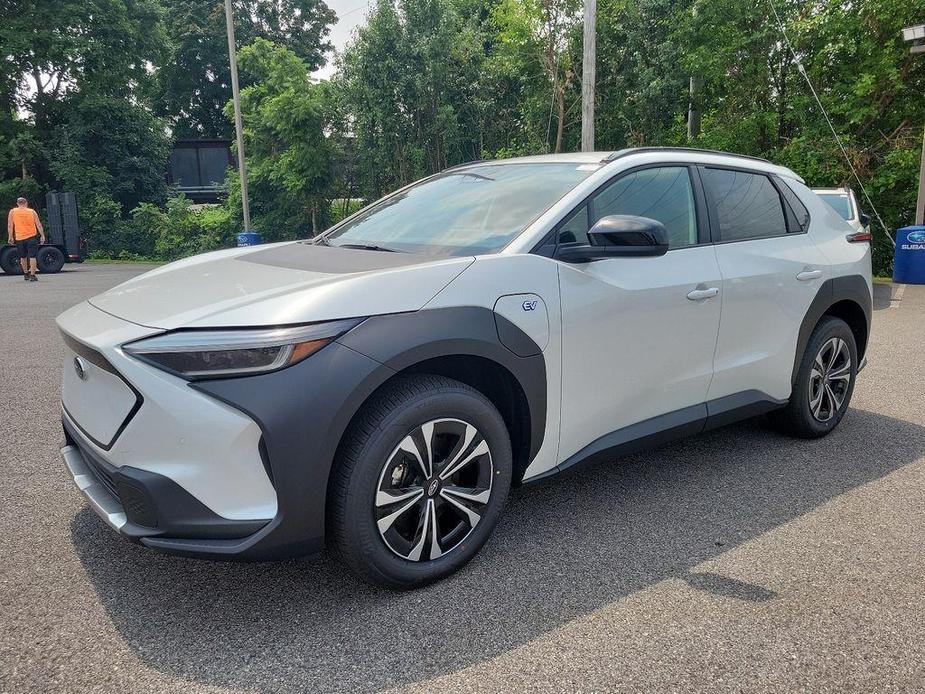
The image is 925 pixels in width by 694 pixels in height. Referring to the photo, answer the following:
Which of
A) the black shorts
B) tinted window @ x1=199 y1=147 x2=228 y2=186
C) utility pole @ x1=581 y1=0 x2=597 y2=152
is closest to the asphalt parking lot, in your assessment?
utility pole @ x1=581 y1=0 x2=597 y2=152

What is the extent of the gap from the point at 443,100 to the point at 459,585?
24.0 m

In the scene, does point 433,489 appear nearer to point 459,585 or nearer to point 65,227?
point 459,585

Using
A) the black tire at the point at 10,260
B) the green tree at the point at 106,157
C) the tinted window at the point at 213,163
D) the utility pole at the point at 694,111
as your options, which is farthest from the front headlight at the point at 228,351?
the tinted window at the point at 213,163

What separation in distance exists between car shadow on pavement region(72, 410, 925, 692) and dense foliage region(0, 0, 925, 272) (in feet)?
46.8

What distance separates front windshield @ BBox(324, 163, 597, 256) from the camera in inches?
127

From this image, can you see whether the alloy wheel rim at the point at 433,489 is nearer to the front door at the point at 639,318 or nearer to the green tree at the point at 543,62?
the front door at the point at 639,318

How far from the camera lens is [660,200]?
3.64 meters

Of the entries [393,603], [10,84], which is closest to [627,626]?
[393,603]

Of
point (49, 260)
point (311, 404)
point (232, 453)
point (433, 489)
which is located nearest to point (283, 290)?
point (311, 404)

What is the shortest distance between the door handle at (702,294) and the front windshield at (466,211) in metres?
0.75

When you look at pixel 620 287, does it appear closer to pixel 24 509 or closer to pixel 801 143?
pixel 24 509

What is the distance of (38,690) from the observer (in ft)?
7.28

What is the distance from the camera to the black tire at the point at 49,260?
19.0m

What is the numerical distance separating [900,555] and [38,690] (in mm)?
3177
